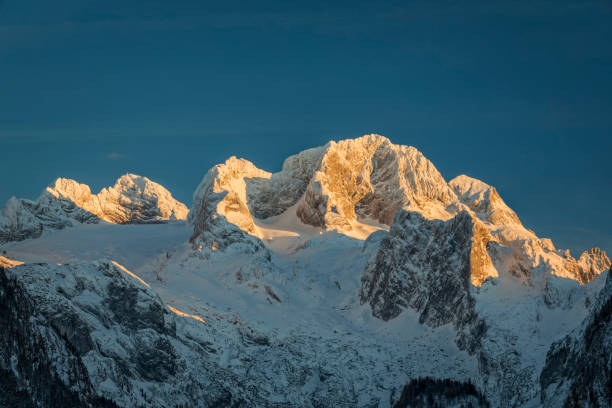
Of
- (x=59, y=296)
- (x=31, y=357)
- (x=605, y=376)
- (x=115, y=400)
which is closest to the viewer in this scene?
(x=605, y=376)

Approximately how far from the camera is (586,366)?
147 meters

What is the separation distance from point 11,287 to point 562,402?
89.1 meters

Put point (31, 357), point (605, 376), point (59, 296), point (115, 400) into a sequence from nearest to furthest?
1. point (605, 376)
2. point (31, 357)
3. point (115, 400)
4. point (59, 296)

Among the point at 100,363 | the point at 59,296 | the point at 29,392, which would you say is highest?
the point at 59,296

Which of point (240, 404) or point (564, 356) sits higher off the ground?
point (564, 356)

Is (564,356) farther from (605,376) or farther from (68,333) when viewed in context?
(68,333)

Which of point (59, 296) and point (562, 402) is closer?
point (562, 402)

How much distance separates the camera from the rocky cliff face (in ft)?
456

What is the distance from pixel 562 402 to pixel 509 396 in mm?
39051

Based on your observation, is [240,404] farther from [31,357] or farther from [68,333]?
[31,357]

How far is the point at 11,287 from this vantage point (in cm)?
15888

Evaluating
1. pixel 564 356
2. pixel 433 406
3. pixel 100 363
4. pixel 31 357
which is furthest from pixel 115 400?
pixel 564 356

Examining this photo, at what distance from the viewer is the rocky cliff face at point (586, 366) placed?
139000mm

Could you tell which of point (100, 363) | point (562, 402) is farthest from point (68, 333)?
point (562, 402)
